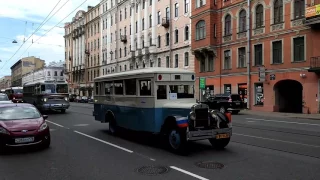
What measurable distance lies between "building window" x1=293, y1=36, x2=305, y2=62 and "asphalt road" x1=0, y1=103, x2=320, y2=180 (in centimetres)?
1758

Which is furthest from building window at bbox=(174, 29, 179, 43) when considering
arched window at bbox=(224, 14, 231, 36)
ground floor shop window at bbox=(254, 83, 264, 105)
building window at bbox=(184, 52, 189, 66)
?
ground floor shop window at bbox=(254, 83, 264, 105)

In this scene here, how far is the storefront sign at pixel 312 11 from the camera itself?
976 inches

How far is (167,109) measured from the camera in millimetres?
9984

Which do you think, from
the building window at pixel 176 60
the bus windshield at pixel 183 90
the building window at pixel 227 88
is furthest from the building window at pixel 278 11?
the bus windshield at pixel 183 90

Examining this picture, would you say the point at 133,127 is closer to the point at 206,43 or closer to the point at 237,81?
the point at 237,81

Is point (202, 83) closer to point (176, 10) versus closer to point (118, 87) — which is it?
point (176, 10)

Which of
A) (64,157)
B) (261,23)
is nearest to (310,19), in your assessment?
(261,23)

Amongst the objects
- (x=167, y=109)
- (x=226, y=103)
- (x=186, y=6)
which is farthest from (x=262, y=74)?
(x=167, y=109)

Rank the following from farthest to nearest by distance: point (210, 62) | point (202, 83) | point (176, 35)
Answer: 1. point (176, 35)
2. point (210, 62)
3. point (202, 83)

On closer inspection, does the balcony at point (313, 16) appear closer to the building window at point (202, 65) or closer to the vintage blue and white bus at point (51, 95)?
the building window at point (202, 65)

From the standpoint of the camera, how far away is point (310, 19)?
2541 cm

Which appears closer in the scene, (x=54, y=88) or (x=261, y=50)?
(x=54, y=88)

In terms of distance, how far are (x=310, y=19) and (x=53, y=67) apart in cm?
9666

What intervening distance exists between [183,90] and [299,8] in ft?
70.5
